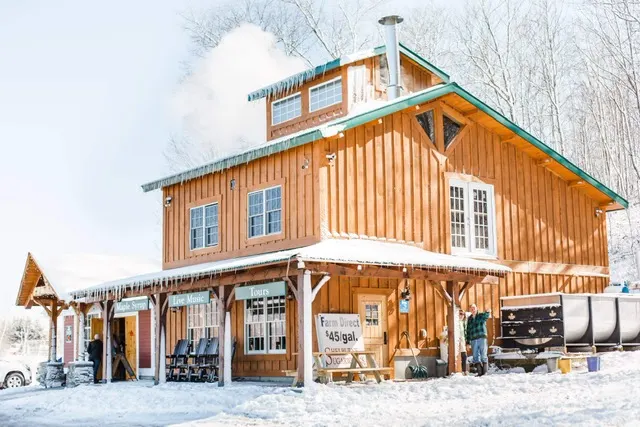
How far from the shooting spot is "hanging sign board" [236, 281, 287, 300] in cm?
1752

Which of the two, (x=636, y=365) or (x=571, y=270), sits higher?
(x=571, y=270)

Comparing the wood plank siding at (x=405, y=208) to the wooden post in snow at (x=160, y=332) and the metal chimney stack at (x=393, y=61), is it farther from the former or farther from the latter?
the wooden post in snow at (x=160, y=332)

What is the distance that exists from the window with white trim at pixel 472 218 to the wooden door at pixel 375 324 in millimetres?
3002

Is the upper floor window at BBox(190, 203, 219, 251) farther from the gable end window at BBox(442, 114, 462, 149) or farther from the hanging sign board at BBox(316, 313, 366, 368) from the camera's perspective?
the gable end window at BBox(442, 114, 462, 149)

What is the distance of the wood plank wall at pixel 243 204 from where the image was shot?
1928 centimetres

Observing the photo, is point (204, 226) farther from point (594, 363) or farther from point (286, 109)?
point (594, 363)

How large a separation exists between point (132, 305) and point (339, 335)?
6.97m

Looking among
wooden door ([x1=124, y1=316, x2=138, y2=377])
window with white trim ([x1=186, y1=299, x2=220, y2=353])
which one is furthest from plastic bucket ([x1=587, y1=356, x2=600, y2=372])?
wooden door ([x1=124, y1=316, x2=138, y2=377])

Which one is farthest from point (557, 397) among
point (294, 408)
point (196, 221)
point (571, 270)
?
point (196, 221)

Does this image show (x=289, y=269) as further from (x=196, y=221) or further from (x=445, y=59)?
(x=445, y=59)

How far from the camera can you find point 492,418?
11727mm

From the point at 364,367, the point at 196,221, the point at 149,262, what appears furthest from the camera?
the point at 149,262

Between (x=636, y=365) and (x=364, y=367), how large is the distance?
249 inches

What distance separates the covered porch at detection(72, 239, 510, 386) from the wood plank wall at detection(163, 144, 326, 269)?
3.34 ft
